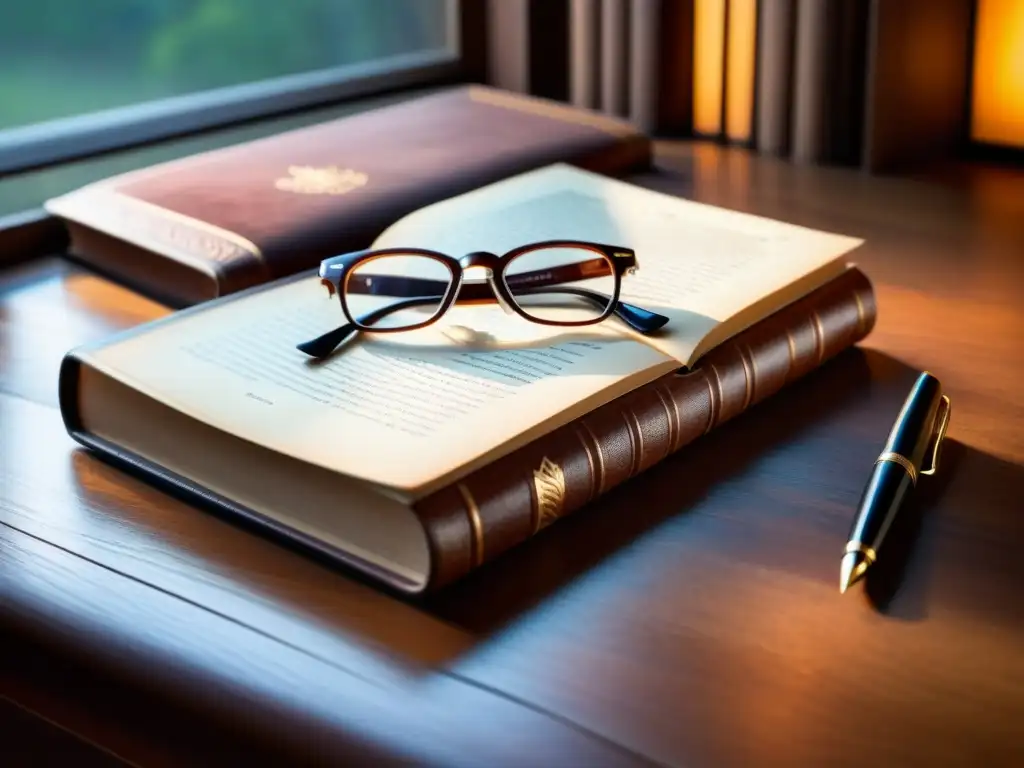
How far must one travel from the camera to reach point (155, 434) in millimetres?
616

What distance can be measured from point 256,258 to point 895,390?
1.33ft

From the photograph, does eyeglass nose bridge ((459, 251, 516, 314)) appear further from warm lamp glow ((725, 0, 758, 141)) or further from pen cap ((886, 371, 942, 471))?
warm lamp glow ((725, 0, 758, 141))

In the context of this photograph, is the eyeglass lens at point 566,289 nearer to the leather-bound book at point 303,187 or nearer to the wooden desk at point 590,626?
the wooden desk at point 590,626

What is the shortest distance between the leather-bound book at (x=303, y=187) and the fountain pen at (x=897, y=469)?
16.1 inches

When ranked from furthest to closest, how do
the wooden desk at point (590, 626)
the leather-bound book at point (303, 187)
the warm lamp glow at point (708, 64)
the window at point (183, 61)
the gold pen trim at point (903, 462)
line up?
the warm lamp glow at point (708, 64)
the window at point (183, 61)
the leather-bound book at point (303, 187)
the gold pen trim at point (903, 462)
the wooden desk at point (590, 626)

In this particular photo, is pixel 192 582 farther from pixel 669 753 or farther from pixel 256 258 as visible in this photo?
pixel 256 258

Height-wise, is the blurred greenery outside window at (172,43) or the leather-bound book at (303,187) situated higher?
the blurred greenery outside window at (172,43)

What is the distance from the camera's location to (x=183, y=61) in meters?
1.25

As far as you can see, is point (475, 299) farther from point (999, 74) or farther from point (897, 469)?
point (999, 74)

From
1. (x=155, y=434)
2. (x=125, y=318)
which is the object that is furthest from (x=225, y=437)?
(x=125, y=318)

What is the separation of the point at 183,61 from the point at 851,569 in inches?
37.2

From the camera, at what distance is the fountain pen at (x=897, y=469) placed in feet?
1.77

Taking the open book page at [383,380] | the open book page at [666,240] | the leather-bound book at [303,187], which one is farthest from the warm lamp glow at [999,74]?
the open book page at [383,380]

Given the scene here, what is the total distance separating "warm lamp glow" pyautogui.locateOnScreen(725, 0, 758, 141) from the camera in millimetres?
1175
